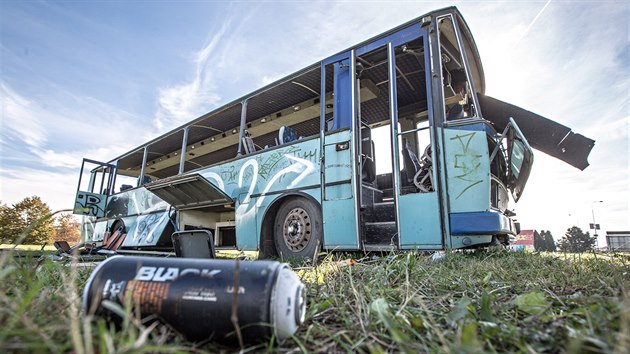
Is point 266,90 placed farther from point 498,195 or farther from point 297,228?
point 498,195

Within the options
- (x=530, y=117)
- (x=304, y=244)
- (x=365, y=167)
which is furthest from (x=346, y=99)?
(x=530, y=117)

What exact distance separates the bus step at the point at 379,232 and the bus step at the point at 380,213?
0.10 metres

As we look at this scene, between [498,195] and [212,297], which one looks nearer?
[212,297]

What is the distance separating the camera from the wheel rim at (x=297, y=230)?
4.20 m

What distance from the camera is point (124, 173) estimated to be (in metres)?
11.7

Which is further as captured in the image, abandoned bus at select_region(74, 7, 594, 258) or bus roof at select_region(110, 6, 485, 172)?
bus roof at select_region(110, 6, 485, 172)

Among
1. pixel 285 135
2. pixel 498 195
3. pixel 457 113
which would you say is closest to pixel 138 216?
pixel 285 135

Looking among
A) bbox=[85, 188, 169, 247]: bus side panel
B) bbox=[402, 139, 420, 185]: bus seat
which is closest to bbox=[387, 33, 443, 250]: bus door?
bbox=[402, 139, 420, 185]: bus seat

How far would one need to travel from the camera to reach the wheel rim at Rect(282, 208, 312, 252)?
13.8 feet

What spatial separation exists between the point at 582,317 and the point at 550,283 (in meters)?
0.78

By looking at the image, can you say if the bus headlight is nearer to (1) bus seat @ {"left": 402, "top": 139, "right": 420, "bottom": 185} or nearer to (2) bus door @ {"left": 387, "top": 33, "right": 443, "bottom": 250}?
(2) bus door @ {"left": 387, "top": 33, "right": 443, "bottom": 250}

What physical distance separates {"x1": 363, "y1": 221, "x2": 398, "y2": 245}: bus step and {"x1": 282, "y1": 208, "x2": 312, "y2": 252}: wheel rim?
82 cm

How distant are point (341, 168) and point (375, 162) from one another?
3.03 ft

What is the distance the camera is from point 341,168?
3.86 m
